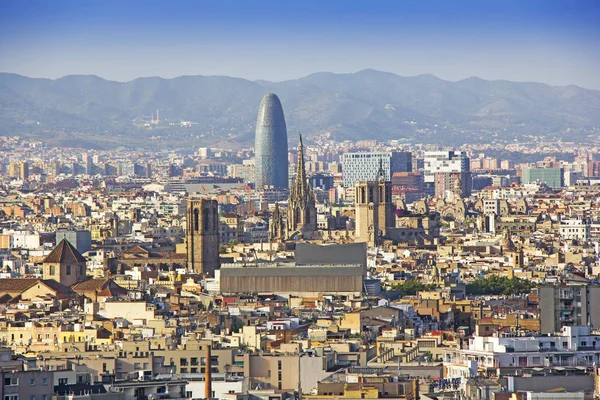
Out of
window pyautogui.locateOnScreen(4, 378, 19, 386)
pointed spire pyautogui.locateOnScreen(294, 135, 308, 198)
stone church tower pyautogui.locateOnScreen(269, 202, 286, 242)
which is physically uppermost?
pointed spire pyautogui.locateOnScreen(294, 135, 308, 198)

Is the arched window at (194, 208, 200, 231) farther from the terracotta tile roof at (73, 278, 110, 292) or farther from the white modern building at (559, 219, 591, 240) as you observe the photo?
the white modern building at (559, 219, 591, 240)

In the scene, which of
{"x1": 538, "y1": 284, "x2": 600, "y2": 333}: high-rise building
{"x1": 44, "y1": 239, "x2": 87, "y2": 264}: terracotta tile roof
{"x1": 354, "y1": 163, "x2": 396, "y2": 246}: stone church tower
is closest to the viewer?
{"x1": 538, "y1": 284, "x2": 600, "y2": 333}: high-rise building

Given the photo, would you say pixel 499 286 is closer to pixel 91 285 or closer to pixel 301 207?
pixel 91 285

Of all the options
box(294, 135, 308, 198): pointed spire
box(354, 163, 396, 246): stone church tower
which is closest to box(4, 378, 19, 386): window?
box(354, 163, 396, 246): stone church tower

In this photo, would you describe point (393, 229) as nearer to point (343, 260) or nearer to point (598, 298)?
point (343, 260)

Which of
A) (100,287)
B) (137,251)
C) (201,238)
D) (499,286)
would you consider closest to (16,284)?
(100,287)

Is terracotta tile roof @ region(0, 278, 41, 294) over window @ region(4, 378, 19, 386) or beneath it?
beneath

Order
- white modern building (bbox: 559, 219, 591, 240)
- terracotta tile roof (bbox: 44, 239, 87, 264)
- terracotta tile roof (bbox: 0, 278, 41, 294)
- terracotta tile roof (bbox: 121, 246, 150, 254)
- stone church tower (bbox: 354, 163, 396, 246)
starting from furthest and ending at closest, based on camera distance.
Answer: white modern building (bbox: 559, 219, 591, 240)
stone church tower (bbox: 354, 163, 396, 246)
terracotta tile roof (bbox: 121, 246, 150, 254)
terracotta tile roof (bbox: 44, 239, 87, 264)
terracotta tile roof (bbox: 0, 278, 41, 294)

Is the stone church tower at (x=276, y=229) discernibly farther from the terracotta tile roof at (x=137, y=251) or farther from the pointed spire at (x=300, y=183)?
the terracotta tile roof at (x=137, y=251)
